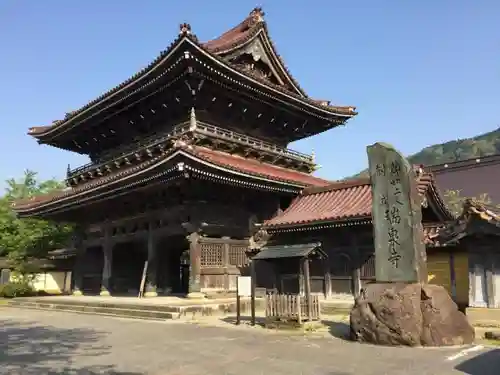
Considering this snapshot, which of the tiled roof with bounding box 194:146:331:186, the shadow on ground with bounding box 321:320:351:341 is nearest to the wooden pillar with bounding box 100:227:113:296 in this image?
the tiled roof with bounding box 194:146:331:186

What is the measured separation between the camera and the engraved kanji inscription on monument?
10102 millimetres

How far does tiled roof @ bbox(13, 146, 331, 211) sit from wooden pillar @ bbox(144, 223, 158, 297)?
11.1ft

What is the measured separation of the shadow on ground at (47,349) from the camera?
7352mm

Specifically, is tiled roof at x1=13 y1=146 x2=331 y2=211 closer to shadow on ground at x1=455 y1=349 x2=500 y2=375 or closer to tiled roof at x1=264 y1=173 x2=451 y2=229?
tiled roof at x1=264 y1=173 x2=451 y2=229

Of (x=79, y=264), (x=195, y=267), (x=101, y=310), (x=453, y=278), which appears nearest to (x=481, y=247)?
(x=453, y=278)

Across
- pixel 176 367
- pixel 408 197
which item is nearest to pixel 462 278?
pixel 408 197

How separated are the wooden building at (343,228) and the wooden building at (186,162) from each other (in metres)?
1.98

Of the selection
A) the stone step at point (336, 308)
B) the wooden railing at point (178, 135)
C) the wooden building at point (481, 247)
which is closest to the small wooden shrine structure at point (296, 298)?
the stone step at point (336, 308)

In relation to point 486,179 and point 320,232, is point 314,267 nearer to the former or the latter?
point 320,232

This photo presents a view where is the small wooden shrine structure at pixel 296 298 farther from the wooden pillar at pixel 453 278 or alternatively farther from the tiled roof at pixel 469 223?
the wooden pillar at pixel 453 278

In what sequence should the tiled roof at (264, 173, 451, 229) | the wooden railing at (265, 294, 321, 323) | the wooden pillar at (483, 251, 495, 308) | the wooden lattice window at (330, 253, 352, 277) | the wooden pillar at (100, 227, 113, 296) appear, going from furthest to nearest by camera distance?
the wooden pillar at (100, 227, 113, 296)
the wooden lattice window at (330, 253, 352, 277)
the tiled roof at (264, 173, 451, 229)
the wooden railing at (265, 294, 321, 323)
the wooden pillar at (483, 251, 495, 308)

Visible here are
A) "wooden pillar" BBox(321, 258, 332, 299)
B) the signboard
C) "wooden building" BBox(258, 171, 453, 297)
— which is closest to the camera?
the signboard

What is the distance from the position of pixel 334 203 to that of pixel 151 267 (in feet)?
30.2

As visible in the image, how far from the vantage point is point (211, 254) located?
62.0 feet
